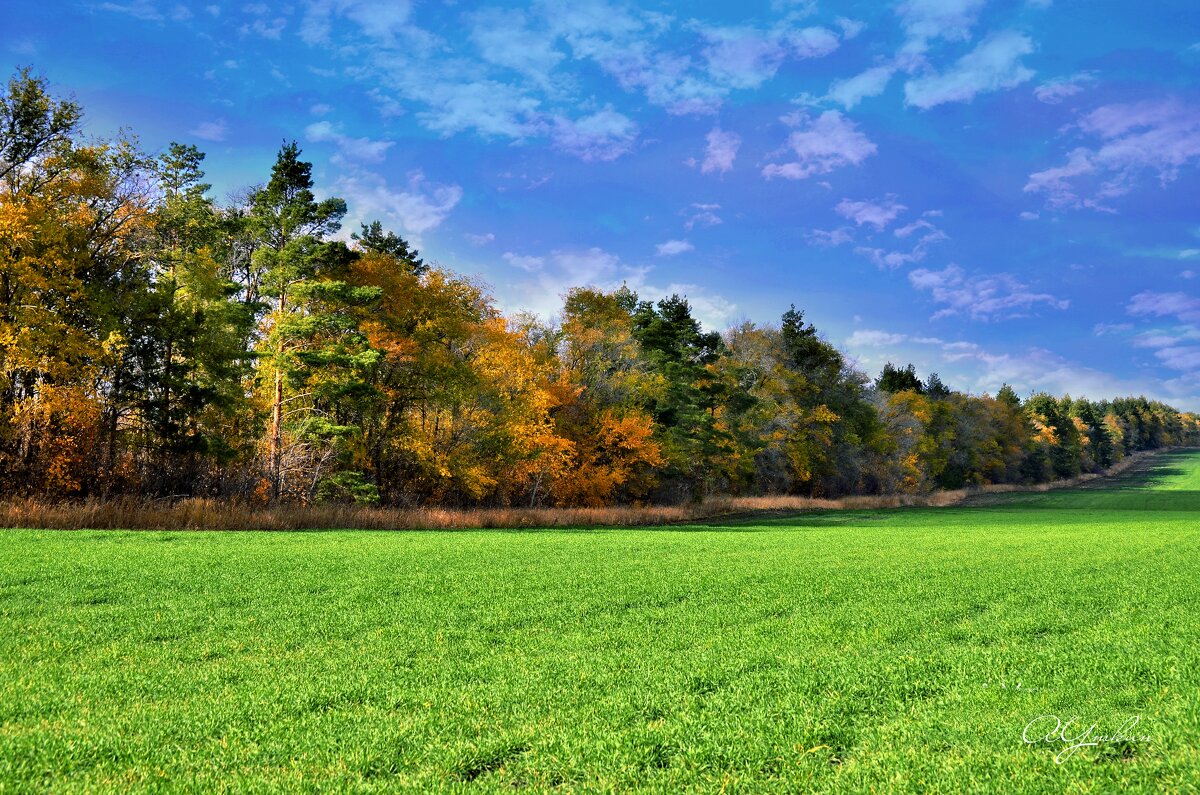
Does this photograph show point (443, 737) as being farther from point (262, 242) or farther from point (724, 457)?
point (724, 457)

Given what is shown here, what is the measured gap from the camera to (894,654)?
748 centimetres

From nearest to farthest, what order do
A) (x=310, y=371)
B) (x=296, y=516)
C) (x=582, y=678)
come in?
1. (x=582, y=678)
2. (x=296, y=516)
3. (x=310, y=371)

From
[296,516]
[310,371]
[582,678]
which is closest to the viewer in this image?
[582,678]

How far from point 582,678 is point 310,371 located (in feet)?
96.0

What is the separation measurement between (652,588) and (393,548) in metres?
9.66

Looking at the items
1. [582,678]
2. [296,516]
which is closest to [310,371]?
[296,516]

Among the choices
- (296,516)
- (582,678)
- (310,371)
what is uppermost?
(310,371)

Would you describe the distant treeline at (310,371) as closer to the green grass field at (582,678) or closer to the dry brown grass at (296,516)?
the dry brown grass at (296,516)

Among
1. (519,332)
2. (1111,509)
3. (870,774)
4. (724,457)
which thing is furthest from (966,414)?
(870,774)

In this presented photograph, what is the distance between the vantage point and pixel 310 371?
32094 mm

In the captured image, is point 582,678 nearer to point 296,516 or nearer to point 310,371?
point 296,516

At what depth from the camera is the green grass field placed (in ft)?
14.7

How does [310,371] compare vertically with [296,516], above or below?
above

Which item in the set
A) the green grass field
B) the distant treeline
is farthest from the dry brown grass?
the green grass field
